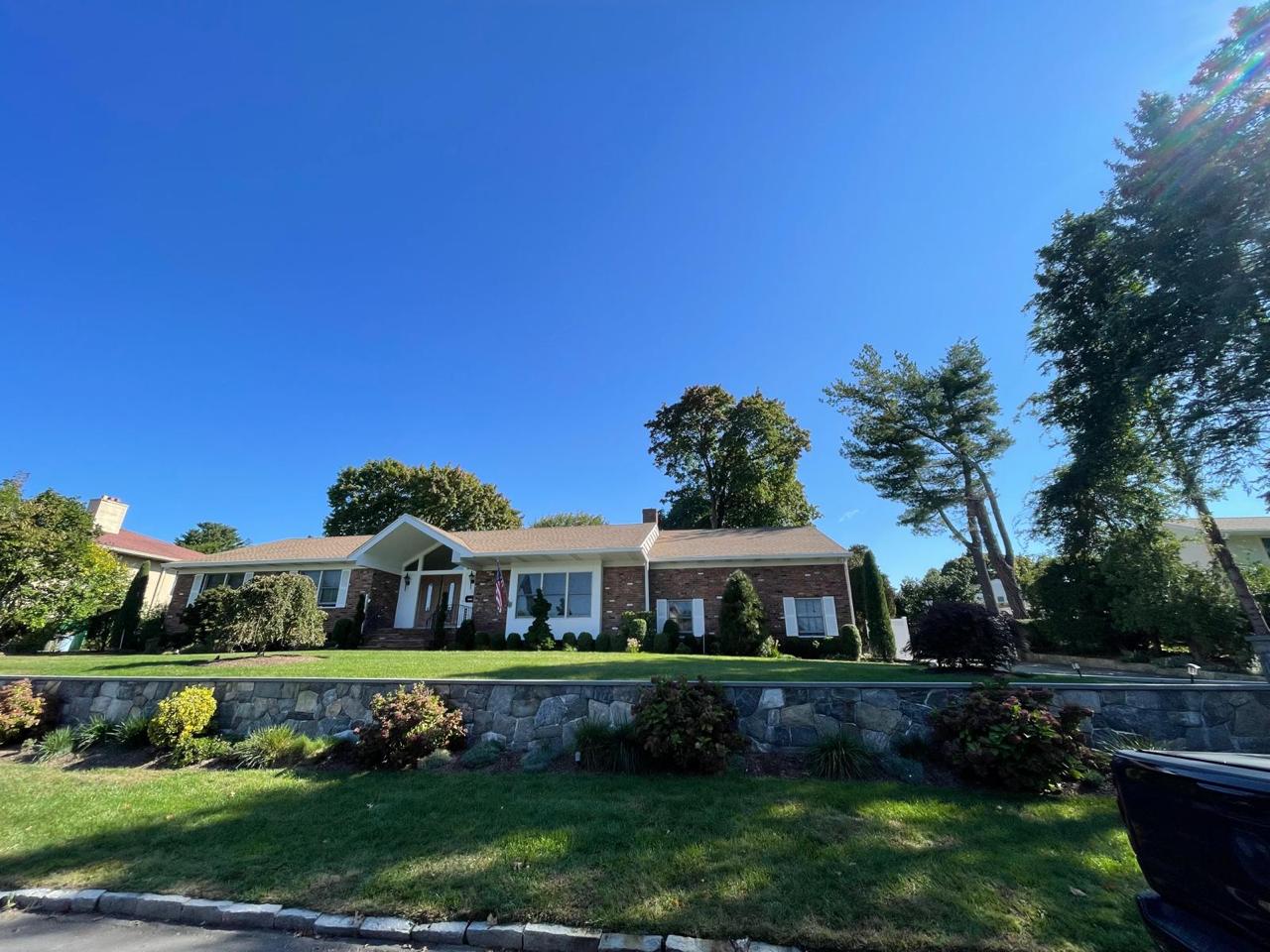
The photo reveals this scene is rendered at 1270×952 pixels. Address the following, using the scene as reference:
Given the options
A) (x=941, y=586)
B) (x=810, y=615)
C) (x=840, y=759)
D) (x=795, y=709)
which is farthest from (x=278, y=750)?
(x=941, y=586)

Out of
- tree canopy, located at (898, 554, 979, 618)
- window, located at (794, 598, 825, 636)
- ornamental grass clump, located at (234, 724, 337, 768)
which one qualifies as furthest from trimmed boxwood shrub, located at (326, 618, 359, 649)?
tree canopy, located at (898, 554, 979, 618)

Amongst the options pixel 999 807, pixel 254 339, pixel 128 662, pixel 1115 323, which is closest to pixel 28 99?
pixel 254 339

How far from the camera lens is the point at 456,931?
3.27m

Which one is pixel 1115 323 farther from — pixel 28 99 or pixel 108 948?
pixel 28 99

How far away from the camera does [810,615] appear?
17500 mm

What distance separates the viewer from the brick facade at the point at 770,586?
1753 centimetres

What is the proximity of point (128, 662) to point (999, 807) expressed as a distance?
16359 millimetres

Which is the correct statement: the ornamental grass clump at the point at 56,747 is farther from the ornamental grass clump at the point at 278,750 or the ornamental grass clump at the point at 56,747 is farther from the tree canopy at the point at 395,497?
the tree canopy at the point at 395,497

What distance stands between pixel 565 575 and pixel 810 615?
27.9 feet

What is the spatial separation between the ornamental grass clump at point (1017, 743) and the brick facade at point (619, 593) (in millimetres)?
12475

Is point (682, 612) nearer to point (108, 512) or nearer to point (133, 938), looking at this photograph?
point (133, 938)

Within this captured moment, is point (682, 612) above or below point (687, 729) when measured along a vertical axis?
above

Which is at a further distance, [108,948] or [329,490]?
[329,490]

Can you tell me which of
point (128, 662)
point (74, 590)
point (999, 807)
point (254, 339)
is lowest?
point (999, 807)
